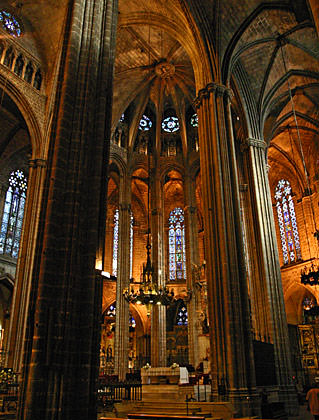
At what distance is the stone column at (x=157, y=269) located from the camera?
1948 centimetres

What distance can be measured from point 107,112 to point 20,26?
491 inches

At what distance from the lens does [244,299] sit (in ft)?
39.3

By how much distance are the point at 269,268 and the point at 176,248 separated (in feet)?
37.5

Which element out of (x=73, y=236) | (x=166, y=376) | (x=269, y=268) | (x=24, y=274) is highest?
(x=269, y=268)

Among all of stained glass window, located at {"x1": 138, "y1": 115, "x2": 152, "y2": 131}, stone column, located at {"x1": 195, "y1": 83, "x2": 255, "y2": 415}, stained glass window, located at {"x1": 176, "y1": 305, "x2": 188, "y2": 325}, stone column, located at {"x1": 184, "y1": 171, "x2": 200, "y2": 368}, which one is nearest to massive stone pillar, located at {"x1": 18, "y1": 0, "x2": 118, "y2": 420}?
stone column, located at {"x1": 195, "y1": 83, "x2": 255, "y2": 415}

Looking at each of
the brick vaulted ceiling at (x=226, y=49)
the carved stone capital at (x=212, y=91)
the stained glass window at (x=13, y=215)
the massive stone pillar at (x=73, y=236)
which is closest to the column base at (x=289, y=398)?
the massive stone pillar at (x=73, y=236)

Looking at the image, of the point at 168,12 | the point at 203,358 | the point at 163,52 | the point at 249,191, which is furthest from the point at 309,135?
the point at 203,358

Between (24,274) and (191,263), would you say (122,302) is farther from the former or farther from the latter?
(24,274)

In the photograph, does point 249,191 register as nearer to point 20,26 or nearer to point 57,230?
point 57,230

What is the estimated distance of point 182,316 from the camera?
26.4m

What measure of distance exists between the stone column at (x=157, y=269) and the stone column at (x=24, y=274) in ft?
24.3

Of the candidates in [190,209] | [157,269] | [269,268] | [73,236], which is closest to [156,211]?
[190,209]

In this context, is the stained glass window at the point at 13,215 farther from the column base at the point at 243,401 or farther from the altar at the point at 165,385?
the column base at the point at 243,401

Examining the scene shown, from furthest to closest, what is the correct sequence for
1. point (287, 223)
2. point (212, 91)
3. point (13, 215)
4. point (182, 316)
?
point (182, 316), point (287, 223), point (13, 215), point (212, 91)
